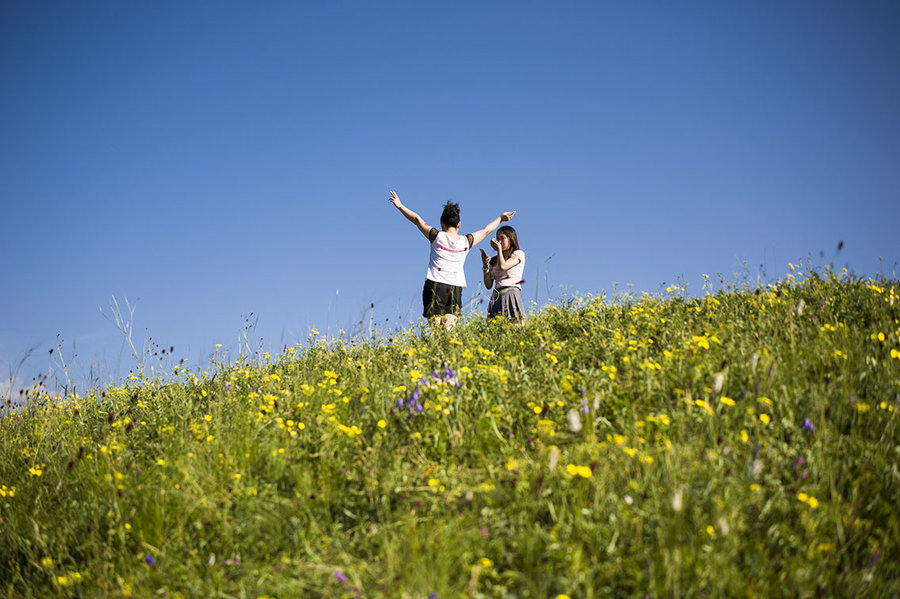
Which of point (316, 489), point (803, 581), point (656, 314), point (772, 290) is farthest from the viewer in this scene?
point (772, 290)

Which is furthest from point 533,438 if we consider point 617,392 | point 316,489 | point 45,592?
point 45,592

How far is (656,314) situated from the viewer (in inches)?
255

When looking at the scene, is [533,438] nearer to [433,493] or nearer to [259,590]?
[433,493]

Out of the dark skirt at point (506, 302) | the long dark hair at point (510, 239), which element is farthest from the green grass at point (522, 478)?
the long dark hair at point (510, 239)

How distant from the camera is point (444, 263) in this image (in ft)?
31.4

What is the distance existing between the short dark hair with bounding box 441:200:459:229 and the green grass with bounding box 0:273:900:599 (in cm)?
416

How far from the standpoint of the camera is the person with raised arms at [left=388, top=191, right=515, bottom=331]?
9.51 metres

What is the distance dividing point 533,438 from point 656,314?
292cm

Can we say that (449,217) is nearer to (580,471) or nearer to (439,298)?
(439,298)

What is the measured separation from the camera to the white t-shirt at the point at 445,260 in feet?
31.3

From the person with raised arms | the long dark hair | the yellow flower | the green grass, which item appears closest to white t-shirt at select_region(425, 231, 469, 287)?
the person with raised arms

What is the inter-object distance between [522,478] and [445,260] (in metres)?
6.26

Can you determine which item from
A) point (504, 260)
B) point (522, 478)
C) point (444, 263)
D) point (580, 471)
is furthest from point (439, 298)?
point (580, 471)

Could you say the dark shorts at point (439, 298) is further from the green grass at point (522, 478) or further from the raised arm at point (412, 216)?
the green grass at point (522, 478)
